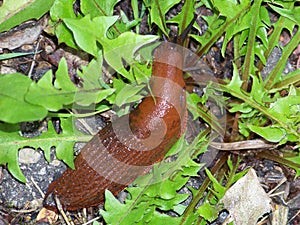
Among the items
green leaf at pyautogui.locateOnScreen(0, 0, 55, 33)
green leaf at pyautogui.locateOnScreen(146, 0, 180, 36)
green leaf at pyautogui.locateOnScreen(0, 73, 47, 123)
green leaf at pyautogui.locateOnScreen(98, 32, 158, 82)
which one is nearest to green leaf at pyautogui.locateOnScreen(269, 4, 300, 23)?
green leaf at pyautogui.locateOnScreen(146, 0, 180, 36)

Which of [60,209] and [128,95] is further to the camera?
[60,209]

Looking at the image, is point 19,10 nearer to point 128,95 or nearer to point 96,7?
point 96,7

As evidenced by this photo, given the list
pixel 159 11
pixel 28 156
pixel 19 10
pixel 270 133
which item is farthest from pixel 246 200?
pixel 19 10

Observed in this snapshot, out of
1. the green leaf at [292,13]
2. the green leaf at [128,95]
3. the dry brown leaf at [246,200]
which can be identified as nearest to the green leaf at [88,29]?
the green leaf at [128,95]

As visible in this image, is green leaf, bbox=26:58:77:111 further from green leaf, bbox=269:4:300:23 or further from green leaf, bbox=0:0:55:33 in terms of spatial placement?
green leaf, bbox=269:4:300:23

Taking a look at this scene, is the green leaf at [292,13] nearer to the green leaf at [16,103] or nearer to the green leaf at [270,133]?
the green leaf at [270,133]

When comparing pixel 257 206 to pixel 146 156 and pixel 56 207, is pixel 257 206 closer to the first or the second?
pixel 146 156

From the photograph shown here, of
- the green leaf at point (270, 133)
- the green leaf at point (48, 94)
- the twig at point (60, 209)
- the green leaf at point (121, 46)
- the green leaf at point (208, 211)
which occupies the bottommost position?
the green leaf at point (208, 211)
